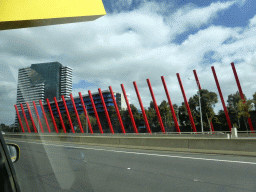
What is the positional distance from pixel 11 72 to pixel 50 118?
974mm

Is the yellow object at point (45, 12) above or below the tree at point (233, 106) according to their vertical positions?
above

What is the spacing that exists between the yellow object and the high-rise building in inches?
23.1

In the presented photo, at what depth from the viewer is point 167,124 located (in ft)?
278

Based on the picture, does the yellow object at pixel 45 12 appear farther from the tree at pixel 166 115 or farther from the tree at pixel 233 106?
the tree at pixel 166 115

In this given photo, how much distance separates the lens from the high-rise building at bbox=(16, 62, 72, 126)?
2.45m

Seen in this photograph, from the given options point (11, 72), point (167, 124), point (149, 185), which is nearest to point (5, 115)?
point (11, 72)

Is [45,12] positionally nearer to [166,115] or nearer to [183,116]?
[166,115]

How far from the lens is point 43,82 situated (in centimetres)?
266

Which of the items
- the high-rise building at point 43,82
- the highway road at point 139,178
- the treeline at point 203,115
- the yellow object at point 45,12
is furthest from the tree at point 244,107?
the high-rise building at point 43,82

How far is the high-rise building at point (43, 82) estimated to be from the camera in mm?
2451

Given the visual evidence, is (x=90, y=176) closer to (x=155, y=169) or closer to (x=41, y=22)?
(x=155, y=169)

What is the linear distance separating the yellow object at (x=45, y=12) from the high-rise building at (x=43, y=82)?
59 cm

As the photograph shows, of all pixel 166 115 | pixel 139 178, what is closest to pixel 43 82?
pixel 139 178

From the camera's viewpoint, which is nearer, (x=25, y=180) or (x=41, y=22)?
(x=41, y=22)
